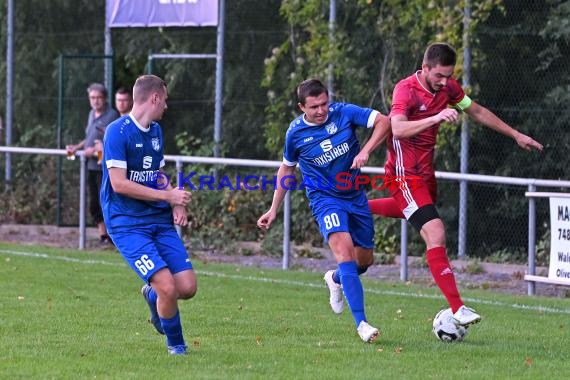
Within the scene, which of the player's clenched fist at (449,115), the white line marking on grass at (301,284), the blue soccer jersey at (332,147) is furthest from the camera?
the white line marking on grass at (301,284)

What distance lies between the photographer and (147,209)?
8.66 metres

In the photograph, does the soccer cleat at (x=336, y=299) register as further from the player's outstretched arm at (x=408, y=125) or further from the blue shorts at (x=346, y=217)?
the player's outstretched arm at (x=408, y=125)

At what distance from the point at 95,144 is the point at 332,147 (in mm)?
8052

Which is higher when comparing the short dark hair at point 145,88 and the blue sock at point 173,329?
the short dark hair at point 145,88

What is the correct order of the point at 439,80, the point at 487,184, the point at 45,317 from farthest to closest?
the point at 487,184, the point at 45,317, the point at 439,80

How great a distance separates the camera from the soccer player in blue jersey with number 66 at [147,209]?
27.6 feet

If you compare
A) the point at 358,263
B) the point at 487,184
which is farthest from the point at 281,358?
the point at 487,184

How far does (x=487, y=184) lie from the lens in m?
15.5

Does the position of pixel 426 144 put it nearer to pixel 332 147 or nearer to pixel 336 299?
pixel 332 147

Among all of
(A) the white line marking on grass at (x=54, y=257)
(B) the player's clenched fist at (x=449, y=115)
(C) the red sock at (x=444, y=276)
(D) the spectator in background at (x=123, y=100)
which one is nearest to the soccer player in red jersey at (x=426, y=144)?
(C) the red sock at (x=444, y=276)

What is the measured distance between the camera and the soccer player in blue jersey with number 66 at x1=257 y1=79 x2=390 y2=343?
9.59m

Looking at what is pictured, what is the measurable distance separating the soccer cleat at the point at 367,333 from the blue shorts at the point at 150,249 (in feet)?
4.55

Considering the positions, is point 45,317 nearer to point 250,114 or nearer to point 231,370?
point 231,370

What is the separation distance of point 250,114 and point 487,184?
4709 mm
